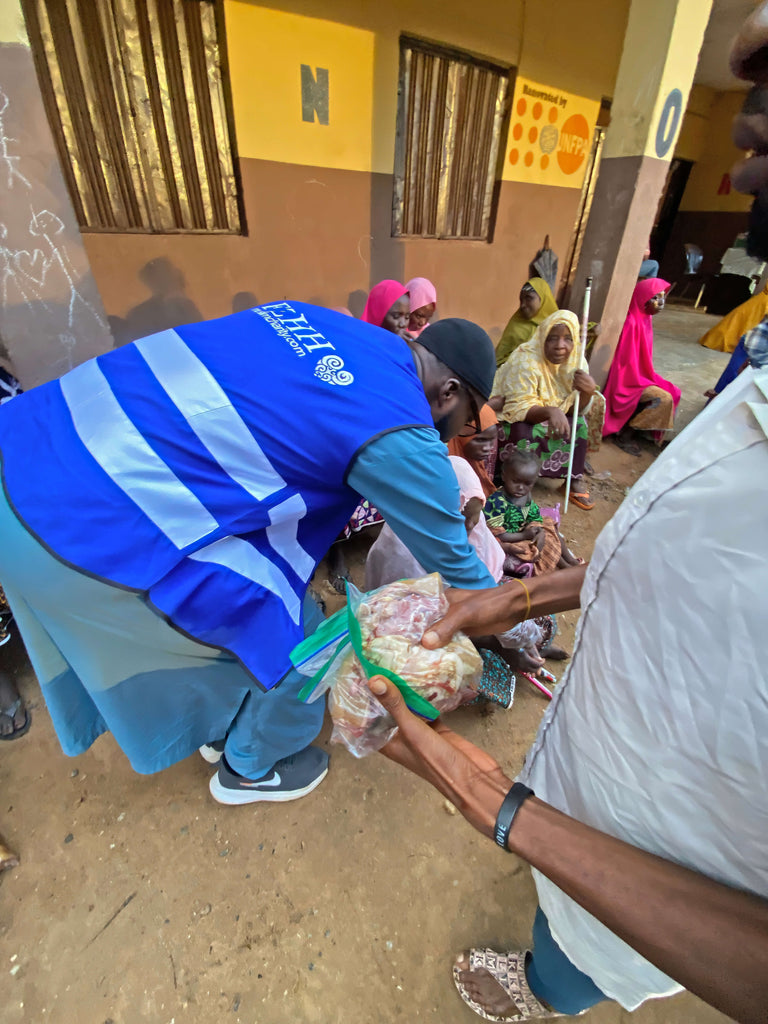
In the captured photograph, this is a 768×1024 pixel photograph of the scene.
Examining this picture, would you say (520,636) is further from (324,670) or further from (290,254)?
(290,254)

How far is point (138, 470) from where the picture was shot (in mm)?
1176

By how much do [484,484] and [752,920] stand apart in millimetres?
2637

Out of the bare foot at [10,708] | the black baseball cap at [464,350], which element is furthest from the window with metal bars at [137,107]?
the black baseball cap at [464,350]

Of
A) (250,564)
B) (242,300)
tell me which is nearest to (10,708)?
(250,564)

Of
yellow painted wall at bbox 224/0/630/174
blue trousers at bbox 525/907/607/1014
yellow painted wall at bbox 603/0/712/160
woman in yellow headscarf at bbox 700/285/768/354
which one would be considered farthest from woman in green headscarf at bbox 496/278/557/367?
woman in yellow headscarf at bbox 700/285/768/354

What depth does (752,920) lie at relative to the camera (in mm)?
631

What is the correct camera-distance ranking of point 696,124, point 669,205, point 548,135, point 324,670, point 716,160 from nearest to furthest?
point 324,670
point 548,135
point 696,124
point 716,160
point 669,205

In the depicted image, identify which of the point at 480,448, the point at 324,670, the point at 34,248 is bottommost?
the point at 480,448

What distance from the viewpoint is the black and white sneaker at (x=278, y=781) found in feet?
6.33

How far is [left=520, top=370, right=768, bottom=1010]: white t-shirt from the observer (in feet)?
2.09

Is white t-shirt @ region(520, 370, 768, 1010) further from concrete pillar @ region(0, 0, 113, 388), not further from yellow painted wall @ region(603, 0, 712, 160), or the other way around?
yellow painted wall @ region(603, 0, 712, 160)

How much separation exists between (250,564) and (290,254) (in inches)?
139

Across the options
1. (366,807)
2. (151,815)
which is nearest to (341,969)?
(366,807)

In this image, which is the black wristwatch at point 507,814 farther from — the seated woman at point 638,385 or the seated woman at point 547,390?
the seated woman at point 638,385
